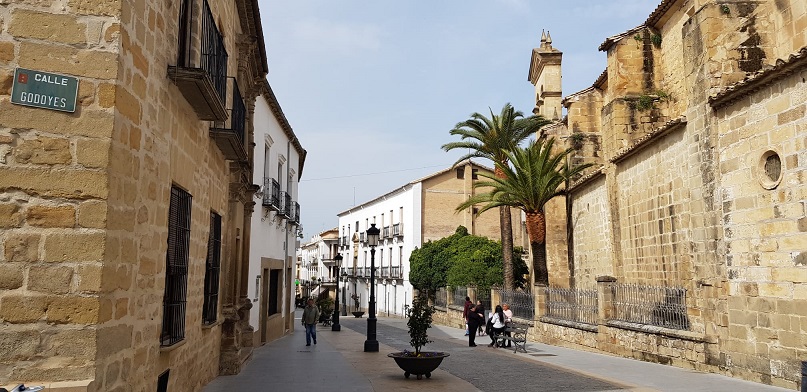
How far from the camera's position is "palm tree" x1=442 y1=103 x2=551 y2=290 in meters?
24.6

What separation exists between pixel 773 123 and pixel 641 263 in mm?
7262

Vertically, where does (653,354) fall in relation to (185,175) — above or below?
below

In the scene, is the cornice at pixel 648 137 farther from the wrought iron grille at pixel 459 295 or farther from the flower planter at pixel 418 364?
the wrought iron grille at pixel 459 295

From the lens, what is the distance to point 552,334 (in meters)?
17.4

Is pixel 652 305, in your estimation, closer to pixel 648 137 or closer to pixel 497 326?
pixel 648 137

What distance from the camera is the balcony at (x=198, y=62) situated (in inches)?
219

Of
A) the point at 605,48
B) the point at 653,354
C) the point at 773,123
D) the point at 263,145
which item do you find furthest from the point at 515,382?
the point at 605,48

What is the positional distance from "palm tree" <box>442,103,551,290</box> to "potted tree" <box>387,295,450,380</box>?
13916mm

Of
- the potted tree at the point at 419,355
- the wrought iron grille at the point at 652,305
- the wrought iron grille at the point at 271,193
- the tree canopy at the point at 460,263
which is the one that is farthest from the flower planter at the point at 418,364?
the tree canopy at the point at 460,263

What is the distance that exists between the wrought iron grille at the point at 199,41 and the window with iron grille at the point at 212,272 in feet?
8.06

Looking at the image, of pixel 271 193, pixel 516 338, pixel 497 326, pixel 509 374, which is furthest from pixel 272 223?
pixel 509 374

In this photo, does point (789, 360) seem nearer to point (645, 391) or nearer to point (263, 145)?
point (645, 391)

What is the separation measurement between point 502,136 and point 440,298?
12287mm

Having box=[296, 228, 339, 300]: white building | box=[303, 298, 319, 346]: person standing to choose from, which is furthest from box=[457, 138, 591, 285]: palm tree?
box=[296, 228, 339, 300]: white building
